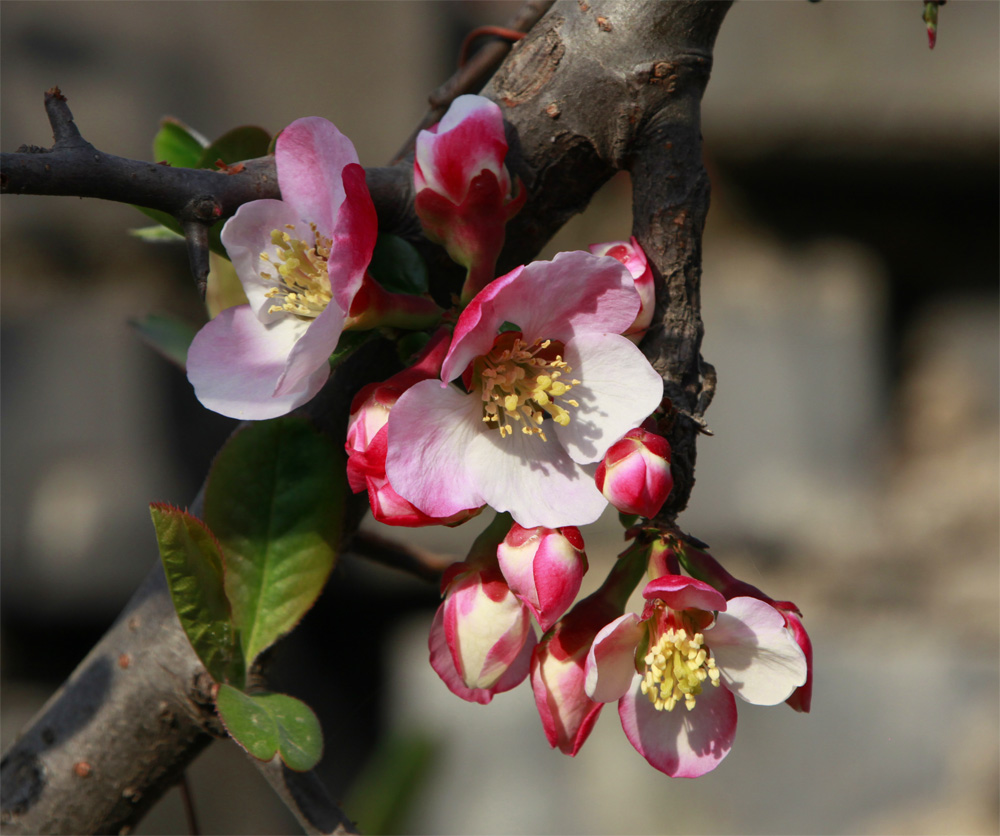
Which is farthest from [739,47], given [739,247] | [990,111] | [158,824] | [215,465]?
[158,824]

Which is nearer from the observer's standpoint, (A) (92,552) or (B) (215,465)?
(B) (215,465)

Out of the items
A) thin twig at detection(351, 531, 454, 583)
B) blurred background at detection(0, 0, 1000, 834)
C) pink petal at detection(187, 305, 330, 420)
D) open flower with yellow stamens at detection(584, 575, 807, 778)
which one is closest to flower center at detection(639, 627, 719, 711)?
open flower with yellow stamens at detection(584, 575, 807, 778)

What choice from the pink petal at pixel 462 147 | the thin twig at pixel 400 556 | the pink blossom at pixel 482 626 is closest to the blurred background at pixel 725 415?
the thin twig at pixel 400 556

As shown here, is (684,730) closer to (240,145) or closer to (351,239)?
(351,239)

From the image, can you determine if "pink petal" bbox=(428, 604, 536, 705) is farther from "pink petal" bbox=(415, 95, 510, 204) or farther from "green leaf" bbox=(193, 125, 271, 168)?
"green leaf" bbox=(193, 125, 271, 168)

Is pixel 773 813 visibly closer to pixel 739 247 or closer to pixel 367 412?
pixel 739 247
